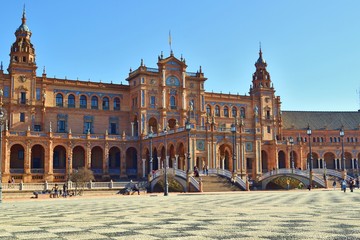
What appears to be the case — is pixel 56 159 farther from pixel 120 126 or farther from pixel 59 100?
pixel 120 126

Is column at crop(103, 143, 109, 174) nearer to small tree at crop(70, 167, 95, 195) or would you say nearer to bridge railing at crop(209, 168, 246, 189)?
small tree at crop(70, 167, 95, 195)

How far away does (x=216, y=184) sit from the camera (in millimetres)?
57500

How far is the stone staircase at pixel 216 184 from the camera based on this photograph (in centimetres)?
5622

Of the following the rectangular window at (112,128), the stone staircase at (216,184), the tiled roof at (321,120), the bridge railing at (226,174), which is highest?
the tiled roof at (321,120)

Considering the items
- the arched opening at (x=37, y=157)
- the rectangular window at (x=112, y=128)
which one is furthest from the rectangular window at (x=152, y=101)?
the arched opening at (x=37, y=157)

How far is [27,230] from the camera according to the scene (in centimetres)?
1450

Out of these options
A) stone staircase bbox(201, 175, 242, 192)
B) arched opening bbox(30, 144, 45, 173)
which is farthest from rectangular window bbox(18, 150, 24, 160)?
stone staircase bbox(201, 175, 242, 192)

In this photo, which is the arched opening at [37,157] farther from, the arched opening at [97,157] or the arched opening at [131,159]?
the arched opening at [131,159]

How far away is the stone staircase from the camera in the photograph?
184 ft

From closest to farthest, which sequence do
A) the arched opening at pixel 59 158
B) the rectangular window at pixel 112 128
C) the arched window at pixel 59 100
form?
the arched opening at pixel 59 158 → the arched window at pixel 59 100 → the rectangular window at pixel 112 128

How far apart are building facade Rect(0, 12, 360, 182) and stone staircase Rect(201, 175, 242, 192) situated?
7.18m

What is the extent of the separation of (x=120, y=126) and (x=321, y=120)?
50.3 meters

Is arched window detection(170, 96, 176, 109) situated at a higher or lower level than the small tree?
higher

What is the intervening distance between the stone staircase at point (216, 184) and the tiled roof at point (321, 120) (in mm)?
49399
